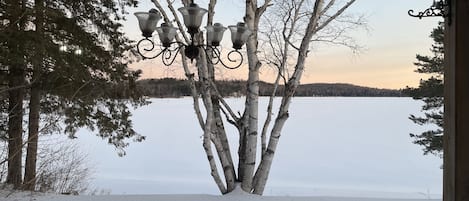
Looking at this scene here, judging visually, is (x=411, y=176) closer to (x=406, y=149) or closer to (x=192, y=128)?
(x=406, y=149)

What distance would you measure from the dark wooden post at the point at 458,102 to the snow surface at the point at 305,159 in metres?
4.45

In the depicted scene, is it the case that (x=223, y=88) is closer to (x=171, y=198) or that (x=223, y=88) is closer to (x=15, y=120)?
(x=171, y=198)

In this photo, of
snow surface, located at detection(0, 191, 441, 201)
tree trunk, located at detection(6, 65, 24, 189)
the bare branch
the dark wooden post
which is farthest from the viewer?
tree trunk, located at detection(6, 65, 24, 189)

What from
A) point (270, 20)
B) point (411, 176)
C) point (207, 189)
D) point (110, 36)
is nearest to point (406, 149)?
point (411, 176)

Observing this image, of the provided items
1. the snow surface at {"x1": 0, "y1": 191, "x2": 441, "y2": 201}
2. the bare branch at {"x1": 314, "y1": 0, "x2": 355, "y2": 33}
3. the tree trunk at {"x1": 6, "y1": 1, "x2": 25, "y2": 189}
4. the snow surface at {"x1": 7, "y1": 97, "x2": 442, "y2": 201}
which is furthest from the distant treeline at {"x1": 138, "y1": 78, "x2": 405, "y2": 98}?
the tree trunk at {"x1": 6, "y1": 1, "x2": 25, "y2": 189}

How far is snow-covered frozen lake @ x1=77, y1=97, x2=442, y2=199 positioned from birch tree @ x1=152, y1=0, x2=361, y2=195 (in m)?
2.03

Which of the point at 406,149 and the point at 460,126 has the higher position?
the point at 460,126

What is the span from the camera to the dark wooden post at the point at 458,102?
162cm

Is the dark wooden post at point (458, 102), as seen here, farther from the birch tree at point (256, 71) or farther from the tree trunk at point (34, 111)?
the tree trunk at point (34, 111)

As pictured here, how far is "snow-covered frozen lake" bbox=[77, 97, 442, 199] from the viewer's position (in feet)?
28.4

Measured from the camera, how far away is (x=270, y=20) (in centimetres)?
579

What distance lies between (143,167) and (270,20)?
580 cm

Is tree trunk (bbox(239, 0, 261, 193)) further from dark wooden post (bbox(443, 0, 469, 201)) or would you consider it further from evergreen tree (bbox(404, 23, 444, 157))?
evergreen tree (bbox(404, 23, 444, 157))

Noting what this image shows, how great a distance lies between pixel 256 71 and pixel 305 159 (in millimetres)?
6544
